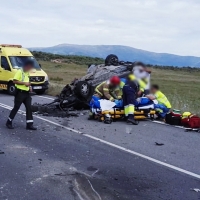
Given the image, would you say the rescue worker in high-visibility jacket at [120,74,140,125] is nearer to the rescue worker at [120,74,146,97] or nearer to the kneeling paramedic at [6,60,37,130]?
the rescue worker at [120,74,146,97]

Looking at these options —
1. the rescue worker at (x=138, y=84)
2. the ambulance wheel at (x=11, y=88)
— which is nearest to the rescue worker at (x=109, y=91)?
the rescue worker at (x=138, y=84)

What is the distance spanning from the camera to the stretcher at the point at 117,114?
34.6ft

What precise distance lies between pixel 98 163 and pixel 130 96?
4141 millimetres

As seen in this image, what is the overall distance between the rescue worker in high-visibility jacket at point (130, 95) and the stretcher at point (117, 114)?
286 mm

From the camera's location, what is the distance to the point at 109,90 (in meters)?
11.2

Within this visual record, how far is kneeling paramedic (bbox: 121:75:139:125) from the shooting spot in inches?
409

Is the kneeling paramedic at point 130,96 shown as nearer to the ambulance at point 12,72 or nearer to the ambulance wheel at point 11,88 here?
the ambulance at point 12,72

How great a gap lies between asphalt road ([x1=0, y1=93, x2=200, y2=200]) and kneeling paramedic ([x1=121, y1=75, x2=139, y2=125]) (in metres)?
0.51

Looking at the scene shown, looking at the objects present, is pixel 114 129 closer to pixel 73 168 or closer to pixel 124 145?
pixel 124 145

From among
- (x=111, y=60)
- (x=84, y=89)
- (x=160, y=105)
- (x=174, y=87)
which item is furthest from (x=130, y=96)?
(x=174, y=87)

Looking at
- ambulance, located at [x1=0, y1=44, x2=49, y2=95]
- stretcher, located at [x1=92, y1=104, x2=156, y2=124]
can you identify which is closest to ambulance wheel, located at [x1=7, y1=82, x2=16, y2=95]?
ambulance, located at [x1=0, y1=44, x2=49, y2=95]

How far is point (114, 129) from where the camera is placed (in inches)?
380

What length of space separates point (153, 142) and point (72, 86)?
18.3 feet

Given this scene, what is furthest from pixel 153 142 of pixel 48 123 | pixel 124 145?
pixel 48 123
